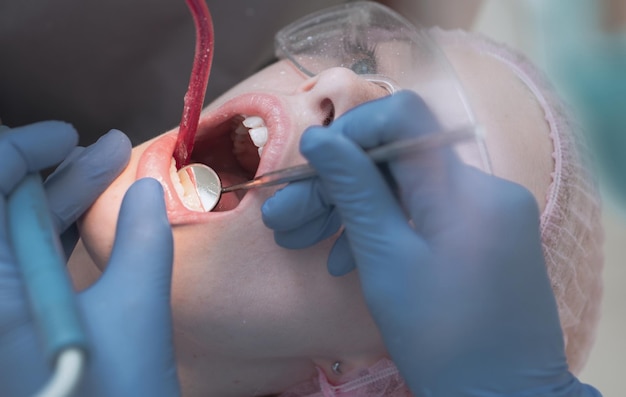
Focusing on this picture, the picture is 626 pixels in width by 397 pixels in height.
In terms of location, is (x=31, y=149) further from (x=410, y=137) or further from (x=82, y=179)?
(x=410, y=137)

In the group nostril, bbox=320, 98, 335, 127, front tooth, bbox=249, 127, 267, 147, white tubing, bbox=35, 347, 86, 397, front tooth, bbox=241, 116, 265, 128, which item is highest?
nostril, bbox=320, 98, 335, 127

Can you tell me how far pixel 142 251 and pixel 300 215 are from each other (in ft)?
0.80

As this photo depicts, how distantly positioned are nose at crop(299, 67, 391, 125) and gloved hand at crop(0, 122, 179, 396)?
305 millimetres

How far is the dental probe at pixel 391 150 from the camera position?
0.83 m

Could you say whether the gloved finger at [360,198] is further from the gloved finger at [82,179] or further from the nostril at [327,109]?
the gloved finger at [82,179]

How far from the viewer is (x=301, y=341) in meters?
1.11

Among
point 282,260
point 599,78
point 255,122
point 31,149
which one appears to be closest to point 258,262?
point 282,260

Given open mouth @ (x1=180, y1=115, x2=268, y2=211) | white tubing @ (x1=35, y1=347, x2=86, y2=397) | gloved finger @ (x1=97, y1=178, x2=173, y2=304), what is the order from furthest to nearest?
1. open mouth @ (x1=180, y1=115, x2=268, y2=211)
2. gloved finger @ (x1=97, y1=178, x2=173, y2=304)
3. white tubing @ (x1=35, y1=347, x2=86, y2=397)

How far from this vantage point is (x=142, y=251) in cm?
95

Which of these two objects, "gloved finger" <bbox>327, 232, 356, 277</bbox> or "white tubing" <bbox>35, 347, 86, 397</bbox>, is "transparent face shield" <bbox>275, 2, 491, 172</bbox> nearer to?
"gloved finger" <bbox>327, 232, 356, 277</bbox>

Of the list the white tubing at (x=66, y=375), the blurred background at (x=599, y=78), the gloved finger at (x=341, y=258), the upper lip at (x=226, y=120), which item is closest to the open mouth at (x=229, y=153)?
the upper lip at (x=226, y=120)

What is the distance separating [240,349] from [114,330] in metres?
0.26

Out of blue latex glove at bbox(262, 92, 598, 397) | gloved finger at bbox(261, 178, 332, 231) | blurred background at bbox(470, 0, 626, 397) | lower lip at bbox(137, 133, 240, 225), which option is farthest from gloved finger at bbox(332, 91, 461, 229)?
blurred background at bbox(470, 0, 626, 397)

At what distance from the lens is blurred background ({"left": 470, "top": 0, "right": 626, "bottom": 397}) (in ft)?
4.99
